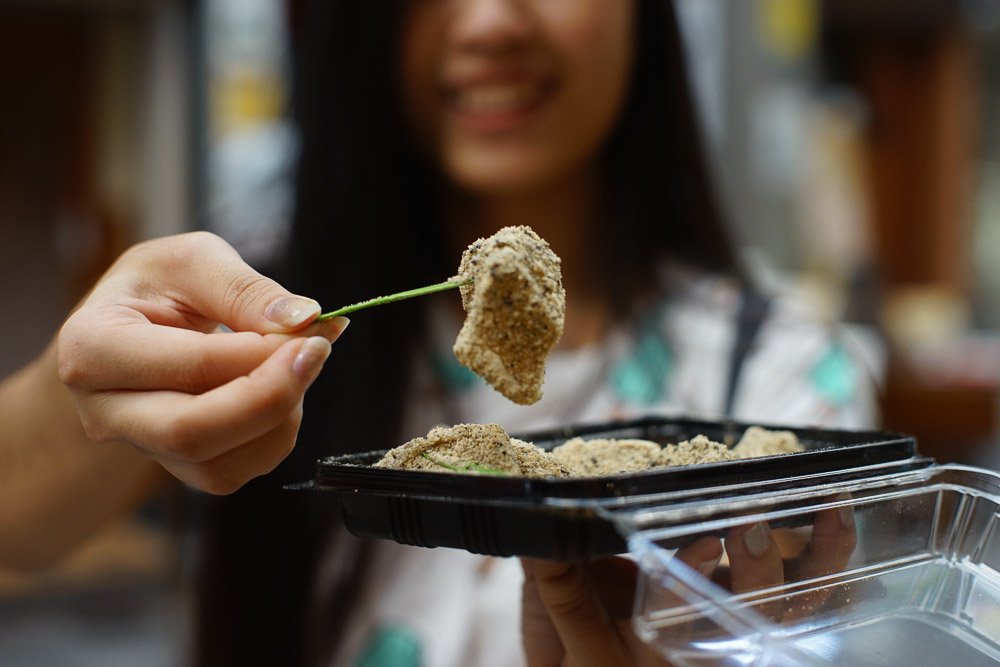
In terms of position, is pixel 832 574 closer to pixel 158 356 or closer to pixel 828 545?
pixel 828 545

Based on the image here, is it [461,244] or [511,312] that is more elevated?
[511,312]

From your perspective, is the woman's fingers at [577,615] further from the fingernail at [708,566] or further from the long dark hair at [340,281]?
the long dark hair at [340,281]

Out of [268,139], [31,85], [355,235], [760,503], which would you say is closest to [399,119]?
[355,235]

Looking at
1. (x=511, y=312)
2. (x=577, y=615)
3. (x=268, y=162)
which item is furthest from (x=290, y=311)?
(x=268, y=162)

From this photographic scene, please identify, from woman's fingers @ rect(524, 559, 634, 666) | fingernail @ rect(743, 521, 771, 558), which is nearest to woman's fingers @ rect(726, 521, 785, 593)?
fingernail @ rect(743, 521, 771, 558)

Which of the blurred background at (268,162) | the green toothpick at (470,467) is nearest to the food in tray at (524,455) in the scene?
the green toothpick at (470,467)

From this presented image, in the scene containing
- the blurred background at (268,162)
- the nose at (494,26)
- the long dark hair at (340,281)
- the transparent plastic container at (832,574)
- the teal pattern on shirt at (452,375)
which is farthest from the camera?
the blurred background at (268,162)
